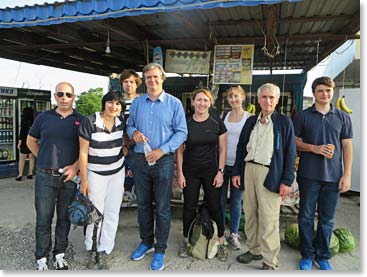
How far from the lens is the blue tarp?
10.8 feet

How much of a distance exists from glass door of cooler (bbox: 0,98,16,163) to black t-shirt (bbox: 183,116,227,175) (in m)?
6.14

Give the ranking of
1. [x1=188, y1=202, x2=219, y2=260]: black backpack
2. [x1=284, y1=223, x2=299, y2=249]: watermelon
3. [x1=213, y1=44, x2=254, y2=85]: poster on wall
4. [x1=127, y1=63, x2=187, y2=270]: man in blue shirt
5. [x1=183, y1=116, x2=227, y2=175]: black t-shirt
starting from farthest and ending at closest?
[x1=213, y1=44, x2=254, y2=85]: poster on wall → [x1=284, y1=223, x2=299, y2=249]: watermelon → [x1=188, y1=202, x2=219, y2=260]: black backpack → [x1=183, y1=116, x2=227, y2=175]: black t-shirt → [x1=127, y1=63, x2=187, y2=270]: man in blue shirt

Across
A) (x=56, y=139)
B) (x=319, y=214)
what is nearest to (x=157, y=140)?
(x=56, y=139)

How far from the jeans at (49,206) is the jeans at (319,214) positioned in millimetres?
2179

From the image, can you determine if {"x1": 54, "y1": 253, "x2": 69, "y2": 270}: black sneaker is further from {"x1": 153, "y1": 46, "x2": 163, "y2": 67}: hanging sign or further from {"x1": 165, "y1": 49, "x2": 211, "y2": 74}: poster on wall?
{"x1": 165, "y1": 49, "x2": 211, "y2": 74}: poster on wall

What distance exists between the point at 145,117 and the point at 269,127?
3.77 feet

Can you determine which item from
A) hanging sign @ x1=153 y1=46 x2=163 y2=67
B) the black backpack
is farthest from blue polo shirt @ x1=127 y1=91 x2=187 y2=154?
hanging sign @ x1=153 y1=46 x2=163 y2=67

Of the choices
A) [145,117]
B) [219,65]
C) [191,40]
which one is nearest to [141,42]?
[191,40]

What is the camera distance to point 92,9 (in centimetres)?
374

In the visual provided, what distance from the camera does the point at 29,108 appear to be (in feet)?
25.5

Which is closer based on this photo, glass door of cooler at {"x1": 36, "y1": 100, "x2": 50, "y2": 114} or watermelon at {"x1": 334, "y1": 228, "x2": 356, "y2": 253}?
watermelon at {"x1": 334, "y1": 228, "x2": 356, "y2": 253}

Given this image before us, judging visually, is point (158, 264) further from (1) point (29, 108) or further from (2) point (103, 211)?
(1) point (29, 108)

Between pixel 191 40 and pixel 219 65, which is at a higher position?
pixel 191 40

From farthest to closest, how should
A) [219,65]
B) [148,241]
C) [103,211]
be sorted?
[219,65], [148,241], [103,211]
